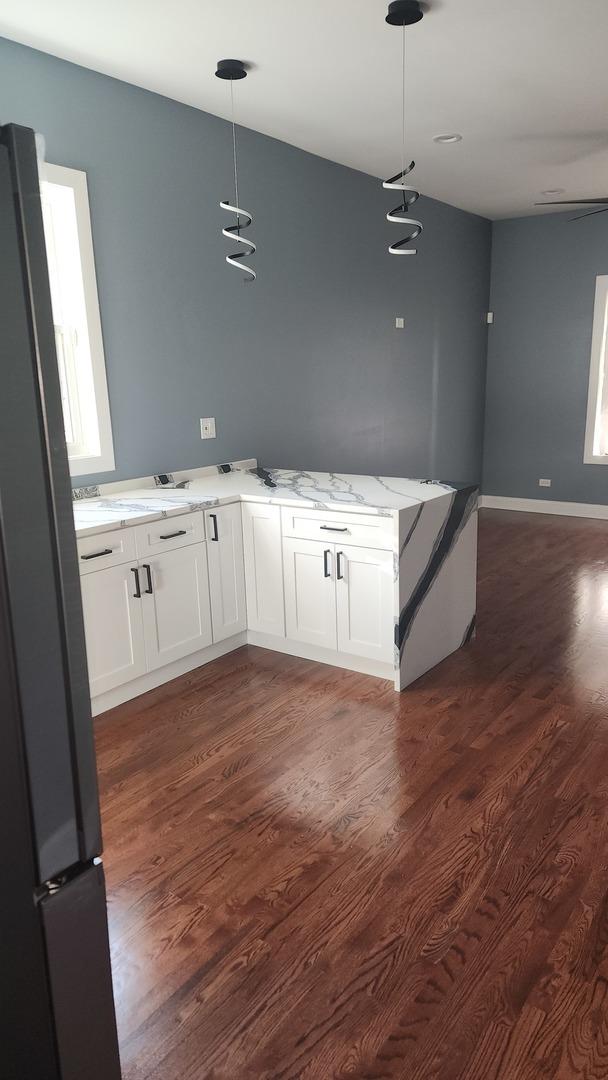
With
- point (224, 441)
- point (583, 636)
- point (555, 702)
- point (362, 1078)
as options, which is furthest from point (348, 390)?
point (362, 1078)

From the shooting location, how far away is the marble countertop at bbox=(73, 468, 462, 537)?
313 cm

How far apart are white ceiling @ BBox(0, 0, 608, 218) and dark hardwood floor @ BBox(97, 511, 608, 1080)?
9.07ft

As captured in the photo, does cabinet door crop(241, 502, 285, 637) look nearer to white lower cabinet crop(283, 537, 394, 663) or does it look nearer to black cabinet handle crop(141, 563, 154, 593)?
white lower cabinet crop(283, 537, 394, 663)

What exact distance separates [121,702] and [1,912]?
2390mm

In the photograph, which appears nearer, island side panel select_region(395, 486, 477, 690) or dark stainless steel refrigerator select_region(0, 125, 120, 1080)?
dark stainless steel refrigerator select_region(0, 125, 120, 1080)

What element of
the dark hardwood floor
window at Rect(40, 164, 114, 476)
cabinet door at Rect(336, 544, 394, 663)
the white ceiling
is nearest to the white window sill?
window at Rect(40, 164, 114, 476)

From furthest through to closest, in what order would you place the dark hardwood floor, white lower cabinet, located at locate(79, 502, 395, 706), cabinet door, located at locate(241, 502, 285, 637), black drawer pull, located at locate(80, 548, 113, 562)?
cabinet door, located at locate(241, 502, 285, 637)
white lower cabinet, located at locate(79, 502, 395, 706)
black drawer pull, located at locate(80, 548, 113, 562)
the dark hardwood floor

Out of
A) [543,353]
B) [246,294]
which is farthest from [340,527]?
[543,353]

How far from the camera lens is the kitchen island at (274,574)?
312 cm

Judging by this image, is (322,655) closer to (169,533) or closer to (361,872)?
(169,533)

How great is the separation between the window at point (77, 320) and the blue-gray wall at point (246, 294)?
2.8 inches

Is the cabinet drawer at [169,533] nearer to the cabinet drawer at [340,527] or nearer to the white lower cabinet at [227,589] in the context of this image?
the white lower cabinet at [227,589]

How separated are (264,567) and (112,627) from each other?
2.88ft

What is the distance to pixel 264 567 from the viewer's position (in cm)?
368
